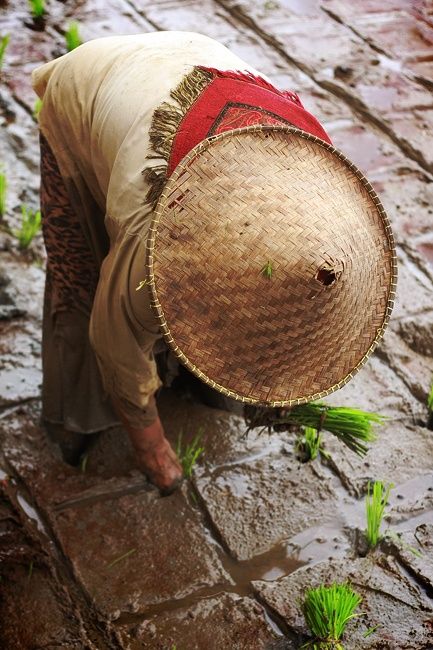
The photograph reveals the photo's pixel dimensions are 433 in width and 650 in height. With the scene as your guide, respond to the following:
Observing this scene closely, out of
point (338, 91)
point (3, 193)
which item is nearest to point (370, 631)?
point (3, 193)

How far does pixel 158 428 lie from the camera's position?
3.03 metres

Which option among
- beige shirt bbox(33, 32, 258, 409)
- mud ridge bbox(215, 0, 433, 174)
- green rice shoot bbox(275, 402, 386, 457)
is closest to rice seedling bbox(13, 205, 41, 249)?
beige shirt bbox(33, 32, 258, 409)

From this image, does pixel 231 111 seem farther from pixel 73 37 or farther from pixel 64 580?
pixel 73 37

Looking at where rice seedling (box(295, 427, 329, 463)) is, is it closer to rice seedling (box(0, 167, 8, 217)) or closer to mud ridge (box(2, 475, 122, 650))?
mud ridge (box(2, 475, 122, 650))

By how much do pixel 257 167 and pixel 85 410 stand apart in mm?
1326

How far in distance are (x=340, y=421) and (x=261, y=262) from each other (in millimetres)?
1135

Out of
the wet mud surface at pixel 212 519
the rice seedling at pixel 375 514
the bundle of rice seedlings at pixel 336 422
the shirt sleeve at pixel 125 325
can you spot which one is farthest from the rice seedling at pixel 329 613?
the shirt sleeve at pixel 125 325

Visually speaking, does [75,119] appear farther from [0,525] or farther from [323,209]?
[0,525]

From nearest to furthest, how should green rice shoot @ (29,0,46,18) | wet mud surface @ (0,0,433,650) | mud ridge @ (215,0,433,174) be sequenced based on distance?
wet mud surface @ (0,0,433,650), mud ridge @ (215,0,433,174), green rice shoot @ (29,0,46,18)

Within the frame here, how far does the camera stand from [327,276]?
2.10m

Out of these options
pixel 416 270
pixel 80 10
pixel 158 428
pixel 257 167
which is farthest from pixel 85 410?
pixel 80 10

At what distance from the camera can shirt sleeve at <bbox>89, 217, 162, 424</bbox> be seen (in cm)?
232

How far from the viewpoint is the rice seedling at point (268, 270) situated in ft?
6.78

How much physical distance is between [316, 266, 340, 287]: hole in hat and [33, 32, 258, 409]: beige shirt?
0.42m
